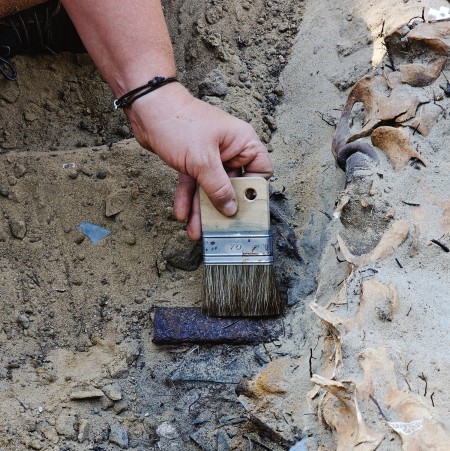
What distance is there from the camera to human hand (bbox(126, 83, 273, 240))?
241 cm

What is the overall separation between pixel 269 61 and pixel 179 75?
1.23ft

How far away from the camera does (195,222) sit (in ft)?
8.51

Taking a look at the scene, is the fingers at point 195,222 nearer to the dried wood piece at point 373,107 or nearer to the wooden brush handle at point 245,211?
the wooden brush handle at point 245,211

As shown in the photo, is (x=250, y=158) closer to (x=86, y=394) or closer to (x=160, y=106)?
(x=160, y=106)

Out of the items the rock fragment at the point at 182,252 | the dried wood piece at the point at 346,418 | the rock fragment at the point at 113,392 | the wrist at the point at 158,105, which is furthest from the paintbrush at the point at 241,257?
the dried wood piece at the point at 346,418

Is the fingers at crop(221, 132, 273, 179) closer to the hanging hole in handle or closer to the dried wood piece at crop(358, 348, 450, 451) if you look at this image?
the hanging hole in handle

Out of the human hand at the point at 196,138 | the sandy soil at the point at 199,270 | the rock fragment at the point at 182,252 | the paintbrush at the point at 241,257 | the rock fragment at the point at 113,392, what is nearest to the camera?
the sandy soil at the point at 199,270

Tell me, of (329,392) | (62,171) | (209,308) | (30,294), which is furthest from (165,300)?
(329,392)

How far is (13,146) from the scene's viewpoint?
10.1ft

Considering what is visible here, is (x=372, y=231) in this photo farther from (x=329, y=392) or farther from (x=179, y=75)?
(x=179, y=75)

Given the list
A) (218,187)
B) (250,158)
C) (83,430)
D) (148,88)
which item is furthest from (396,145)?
(83,430)

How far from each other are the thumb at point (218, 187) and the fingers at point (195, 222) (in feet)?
0.39

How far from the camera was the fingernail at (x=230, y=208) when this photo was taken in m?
2.48

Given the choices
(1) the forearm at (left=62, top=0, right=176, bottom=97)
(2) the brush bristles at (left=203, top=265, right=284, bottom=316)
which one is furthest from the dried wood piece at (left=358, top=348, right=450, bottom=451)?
(1) the forearm at (left=62, top=0, right=176, bottom=97)
